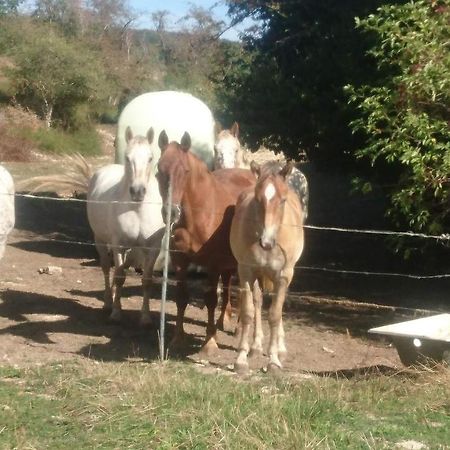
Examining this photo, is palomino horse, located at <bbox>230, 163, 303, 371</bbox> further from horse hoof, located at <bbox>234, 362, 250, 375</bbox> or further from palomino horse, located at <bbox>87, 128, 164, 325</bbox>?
palomino horse, located at <bbox>87, 128, 164, 325</bbox>

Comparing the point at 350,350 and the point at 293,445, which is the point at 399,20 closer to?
the point at 350,350

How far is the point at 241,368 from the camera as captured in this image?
7832 millimetres

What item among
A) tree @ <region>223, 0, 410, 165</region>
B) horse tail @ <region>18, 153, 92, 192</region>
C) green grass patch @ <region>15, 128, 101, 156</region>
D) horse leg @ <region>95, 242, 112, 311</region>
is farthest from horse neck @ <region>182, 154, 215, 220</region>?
green grass patch @ <region>15, 128, 101, 156</region>

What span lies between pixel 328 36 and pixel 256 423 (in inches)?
370

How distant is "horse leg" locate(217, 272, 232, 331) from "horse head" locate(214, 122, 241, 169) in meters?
2.04

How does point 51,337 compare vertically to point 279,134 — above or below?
below

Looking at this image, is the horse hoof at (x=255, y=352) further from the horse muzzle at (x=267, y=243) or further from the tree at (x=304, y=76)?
the tree at (x=304, y=76)

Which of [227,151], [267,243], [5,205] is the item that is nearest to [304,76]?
[227,151]

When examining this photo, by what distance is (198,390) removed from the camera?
6137 millimetres

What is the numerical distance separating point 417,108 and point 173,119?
515cm

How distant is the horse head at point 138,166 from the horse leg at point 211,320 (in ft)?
3.56

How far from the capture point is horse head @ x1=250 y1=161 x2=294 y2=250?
293 inches

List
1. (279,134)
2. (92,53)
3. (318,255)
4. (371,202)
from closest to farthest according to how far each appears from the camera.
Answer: (279,134) < (318,255) < (371,202) < (92,53)

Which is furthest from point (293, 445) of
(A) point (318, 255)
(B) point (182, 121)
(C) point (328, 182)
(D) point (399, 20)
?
(C) point (328, 182)
